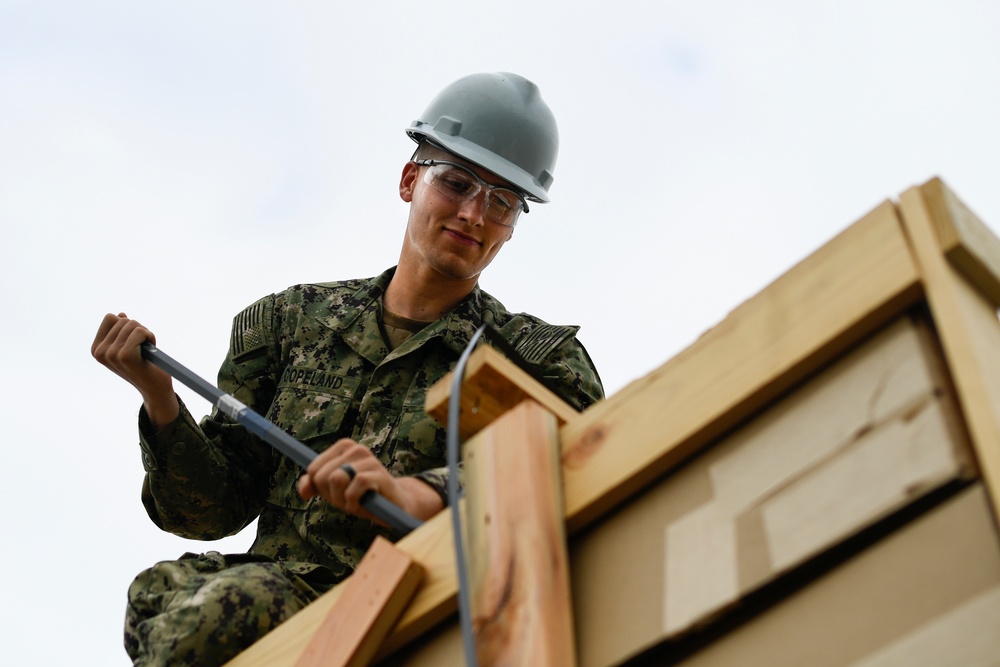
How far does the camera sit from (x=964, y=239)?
5.12 feet

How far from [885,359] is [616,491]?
17.2 inches

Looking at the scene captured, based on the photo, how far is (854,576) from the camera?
4.90 feet

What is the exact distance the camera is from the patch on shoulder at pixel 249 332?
11.8 feet

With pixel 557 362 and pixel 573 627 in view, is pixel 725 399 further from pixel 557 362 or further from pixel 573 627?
pixel 557 362

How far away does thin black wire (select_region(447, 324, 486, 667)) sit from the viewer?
5.68ft

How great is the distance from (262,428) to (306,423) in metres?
0.44

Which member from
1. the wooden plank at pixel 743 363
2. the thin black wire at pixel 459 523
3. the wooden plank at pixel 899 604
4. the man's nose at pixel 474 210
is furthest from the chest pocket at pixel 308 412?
the wooden plank at pixel 899 604

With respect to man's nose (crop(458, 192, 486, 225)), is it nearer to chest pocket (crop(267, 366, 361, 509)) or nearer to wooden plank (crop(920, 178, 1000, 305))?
chest pocket (crop(267, 366, 361, 509))

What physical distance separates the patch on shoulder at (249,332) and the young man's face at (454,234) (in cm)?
51

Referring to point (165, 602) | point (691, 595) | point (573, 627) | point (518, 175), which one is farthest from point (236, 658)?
point (518, 175)

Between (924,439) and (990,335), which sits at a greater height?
(990,335)

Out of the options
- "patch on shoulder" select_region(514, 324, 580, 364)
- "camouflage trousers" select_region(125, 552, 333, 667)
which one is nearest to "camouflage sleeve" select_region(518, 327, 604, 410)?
"patch on shoulder" select_region(514, 324, 580, 364)

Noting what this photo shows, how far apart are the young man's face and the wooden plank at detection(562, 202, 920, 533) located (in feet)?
6.31

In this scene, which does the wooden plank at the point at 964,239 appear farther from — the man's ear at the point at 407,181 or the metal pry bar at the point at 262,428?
the man's ear at the point at 407,181
